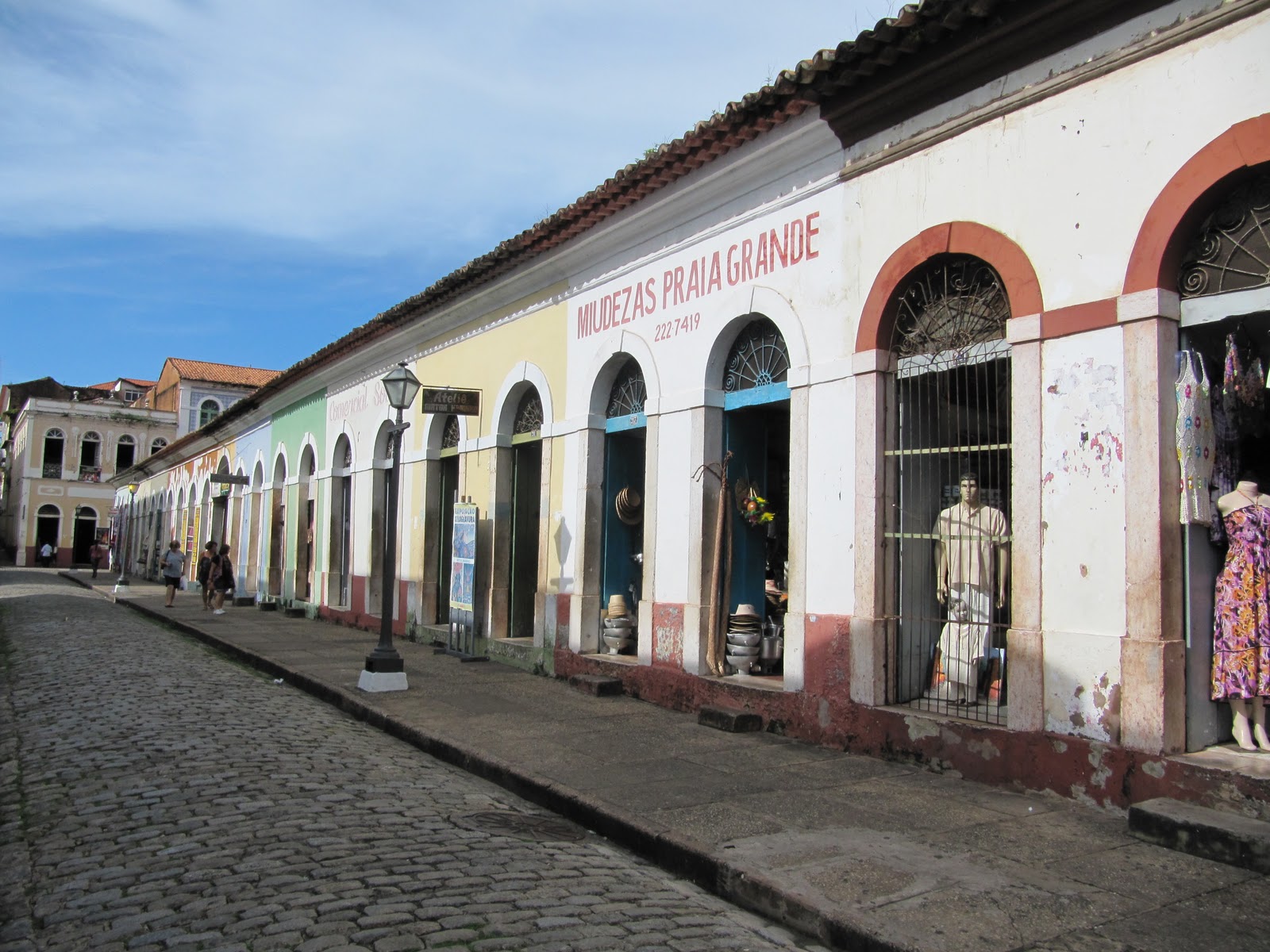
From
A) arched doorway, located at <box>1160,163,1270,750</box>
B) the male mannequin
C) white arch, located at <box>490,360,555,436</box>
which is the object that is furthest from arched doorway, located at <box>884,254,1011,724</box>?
white arch, located at <box>490,360,555,436</box>

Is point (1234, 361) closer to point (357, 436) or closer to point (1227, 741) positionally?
point (1227, 741)

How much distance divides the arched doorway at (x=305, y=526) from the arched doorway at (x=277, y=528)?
4.00 ft

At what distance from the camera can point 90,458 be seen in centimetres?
5688

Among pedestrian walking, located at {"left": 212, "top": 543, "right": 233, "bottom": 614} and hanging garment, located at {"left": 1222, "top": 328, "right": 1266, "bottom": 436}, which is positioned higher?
hanging garment, located at {"left": 1222, "top": 328, "right": 1266, "bottom": 436}

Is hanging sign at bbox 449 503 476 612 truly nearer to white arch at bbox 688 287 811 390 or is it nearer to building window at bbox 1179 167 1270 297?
white arch at bbox 688 287 811 390

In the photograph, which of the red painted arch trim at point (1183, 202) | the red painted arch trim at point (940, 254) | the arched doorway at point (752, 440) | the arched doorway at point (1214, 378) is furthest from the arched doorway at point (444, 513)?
the arched doorway at point (1214, 378)

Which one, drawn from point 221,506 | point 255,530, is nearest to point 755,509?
point 255,530

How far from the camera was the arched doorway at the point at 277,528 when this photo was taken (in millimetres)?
22938

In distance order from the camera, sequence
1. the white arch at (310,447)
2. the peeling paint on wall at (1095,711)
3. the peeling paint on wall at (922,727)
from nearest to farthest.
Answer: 1. the peeling paint on wall at (1095,711)
2. the peeling paint on wall at (922,727)
3. the white arch at (310,447)

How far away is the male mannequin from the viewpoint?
7043 millimetres

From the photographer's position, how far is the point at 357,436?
18.4 m

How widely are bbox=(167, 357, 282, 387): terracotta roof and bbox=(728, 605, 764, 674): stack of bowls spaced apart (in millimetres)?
52436

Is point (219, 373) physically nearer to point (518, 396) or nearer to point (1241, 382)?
point (518, 396)

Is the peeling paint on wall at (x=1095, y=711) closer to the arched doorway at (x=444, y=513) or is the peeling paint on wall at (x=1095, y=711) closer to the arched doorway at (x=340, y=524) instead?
the arched doorway at (x=444, y=513)
